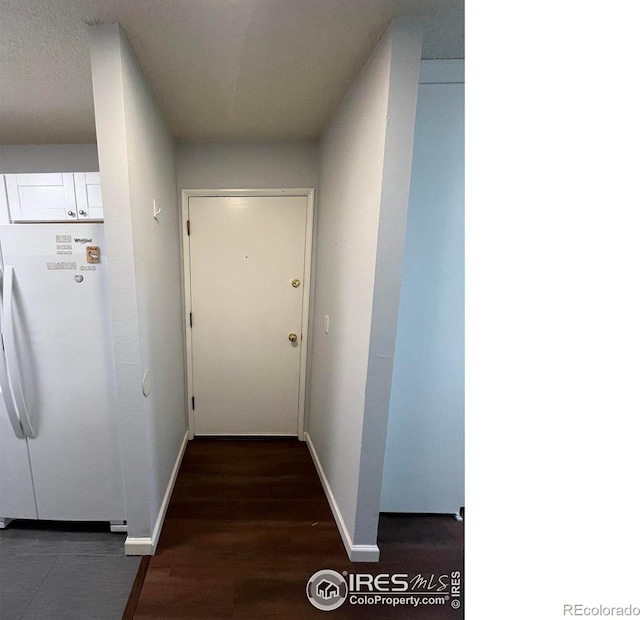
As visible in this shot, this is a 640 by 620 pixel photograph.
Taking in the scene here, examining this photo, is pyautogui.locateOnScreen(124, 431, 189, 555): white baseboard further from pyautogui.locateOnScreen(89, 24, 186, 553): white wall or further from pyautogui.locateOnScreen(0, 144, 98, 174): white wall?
pyautogui.locateOnScreen(0, 144, 98, 174): white wall

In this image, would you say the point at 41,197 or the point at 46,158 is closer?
the point at 41,197

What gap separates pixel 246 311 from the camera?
2.09m

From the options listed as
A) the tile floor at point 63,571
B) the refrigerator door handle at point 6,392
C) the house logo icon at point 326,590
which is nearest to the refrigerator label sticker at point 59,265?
the refrigerator door handle at point 6,392

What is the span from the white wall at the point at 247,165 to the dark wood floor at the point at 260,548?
7.17ft

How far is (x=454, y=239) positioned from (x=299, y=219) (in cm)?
119

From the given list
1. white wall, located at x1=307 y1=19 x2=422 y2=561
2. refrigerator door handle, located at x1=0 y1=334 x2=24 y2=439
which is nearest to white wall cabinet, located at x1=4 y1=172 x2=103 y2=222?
refrigerator door handle, located at x1=0 y1=334 x2=24 y2=439

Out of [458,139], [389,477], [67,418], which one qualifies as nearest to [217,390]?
[67,418]

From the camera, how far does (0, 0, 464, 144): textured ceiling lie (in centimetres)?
92

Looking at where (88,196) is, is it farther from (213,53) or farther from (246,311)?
(246,311)

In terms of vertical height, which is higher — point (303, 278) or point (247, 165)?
point (247, 165)

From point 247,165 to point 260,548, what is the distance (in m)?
2.47

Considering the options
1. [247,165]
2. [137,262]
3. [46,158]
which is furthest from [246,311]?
[46,158]

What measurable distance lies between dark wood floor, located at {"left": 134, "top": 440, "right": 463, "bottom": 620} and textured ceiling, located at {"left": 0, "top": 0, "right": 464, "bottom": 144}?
7.85ft
